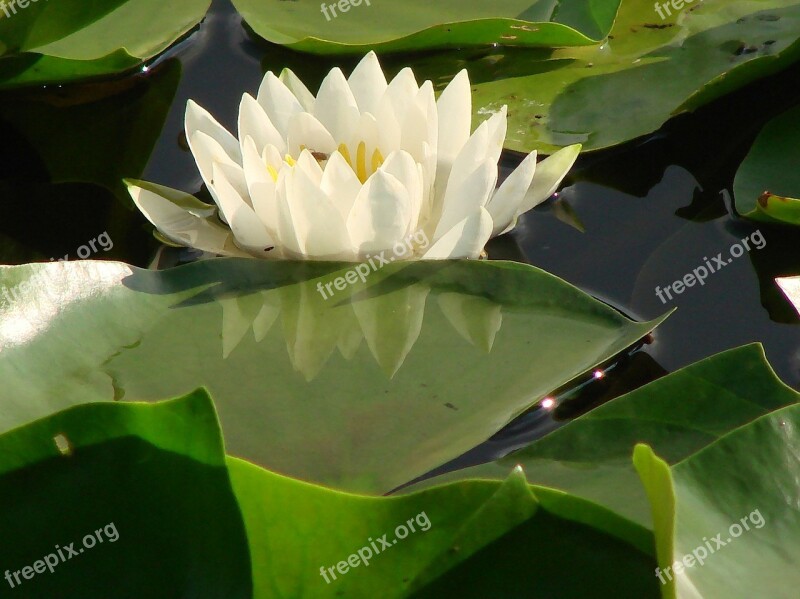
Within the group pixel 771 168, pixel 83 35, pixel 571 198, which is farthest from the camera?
pixel 83 35

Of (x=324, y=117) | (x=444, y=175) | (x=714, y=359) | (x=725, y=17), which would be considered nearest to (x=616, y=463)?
(x=714, y=359)

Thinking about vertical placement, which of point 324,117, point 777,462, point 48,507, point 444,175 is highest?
point 324,117

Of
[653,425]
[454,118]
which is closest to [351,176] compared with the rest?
[454,118]

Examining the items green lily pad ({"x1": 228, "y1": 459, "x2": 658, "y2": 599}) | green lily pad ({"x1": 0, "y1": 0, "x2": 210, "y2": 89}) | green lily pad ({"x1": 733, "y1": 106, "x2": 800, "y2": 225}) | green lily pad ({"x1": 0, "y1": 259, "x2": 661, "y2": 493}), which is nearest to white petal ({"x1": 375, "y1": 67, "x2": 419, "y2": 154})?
green lily pad ({"x1": 0, "y1": 259, "x2": 661, "y2": 493})

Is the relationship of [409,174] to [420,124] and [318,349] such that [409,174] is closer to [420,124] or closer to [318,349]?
[420,124]

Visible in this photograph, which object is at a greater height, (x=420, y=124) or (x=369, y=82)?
(x=369, y=82)

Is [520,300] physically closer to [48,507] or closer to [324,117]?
[324,117]

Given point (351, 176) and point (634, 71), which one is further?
point (634, 71)

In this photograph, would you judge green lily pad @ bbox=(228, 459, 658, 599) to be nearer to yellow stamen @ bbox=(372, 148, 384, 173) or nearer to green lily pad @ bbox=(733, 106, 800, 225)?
yellow stamen @ bbox=(372, 148, 384, 173)
